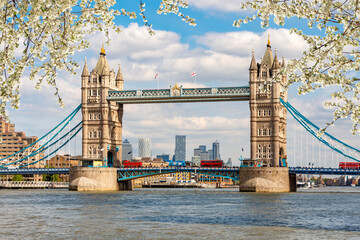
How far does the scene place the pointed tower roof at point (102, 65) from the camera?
120 metres

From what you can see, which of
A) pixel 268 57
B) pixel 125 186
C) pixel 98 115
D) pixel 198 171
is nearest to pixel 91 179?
pixel 125 186

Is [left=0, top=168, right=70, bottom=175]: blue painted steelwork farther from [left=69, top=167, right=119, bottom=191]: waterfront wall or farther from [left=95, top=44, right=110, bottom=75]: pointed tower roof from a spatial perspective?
[left=95, top=44, right=110, bottom=75]: pointed tower roof

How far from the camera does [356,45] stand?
14617 mm

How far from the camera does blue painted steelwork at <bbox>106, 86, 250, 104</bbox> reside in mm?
108812

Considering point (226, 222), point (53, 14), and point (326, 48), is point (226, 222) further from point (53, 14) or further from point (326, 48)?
point (53, 14)

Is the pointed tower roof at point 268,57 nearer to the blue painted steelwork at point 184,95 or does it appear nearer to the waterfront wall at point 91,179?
the blue painted steelwork at point 184,95

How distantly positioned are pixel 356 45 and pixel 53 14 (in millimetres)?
7694

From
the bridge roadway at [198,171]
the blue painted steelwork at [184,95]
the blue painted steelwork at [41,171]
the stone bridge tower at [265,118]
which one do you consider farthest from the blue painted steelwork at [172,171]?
the blue painted steelwork at [184,95]

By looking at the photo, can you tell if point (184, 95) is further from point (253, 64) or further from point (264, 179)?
point (264, 179)

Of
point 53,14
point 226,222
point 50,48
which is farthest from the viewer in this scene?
point 226,222

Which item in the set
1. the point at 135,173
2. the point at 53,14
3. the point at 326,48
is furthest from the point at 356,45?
the point at 135,173

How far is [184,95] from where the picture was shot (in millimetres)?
110812

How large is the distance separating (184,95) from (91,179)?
2453 cm

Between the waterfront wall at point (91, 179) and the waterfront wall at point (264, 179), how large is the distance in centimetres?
2731
